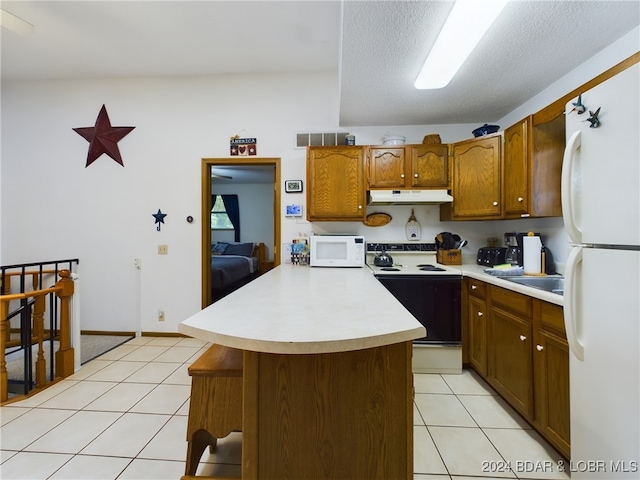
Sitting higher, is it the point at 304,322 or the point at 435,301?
the point at 304,322

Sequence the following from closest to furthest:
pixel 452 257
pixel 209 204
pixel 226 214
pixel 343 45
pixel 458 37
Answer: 1. pixel 458 37
2. pixel 343 45
3. pixel 452 257
4. pixel 209 204
5. pixel 226 214

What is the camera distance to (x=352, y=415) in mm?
977

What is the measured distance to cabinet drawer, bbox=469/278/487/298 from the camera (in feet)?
7.19

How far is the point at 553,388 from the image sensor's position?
1.49 m

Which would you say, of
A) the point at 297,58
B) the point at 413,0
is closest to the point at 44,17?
the point at 297,58

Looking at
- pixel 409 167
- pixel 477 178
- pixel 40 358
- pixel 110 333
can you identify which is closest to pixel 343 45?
pixel 409 167

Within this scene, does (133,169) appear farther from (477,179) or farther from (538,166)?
(538,166)

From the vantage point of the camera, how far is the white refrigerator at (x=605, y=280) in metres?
0.94

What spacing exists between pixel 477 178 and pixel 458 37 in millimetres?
1318

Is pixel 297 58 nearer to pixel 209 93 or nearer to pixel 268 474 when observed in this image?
pixel 209 93

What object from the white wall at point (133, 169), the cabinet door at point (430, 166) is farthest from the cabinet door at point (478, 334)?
the white wall at point (133, 169)

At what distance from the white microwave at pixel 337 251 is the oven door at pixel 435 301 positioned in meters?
0.37

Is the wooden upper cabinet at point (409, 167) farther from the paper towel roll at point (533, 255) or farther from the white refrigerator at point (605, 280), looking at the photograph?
the white refrigerator at point (605, 280)

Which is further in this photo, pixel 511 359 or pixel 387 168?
pixel 387 168
